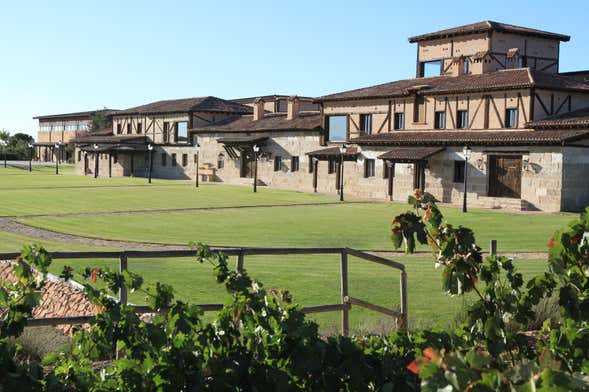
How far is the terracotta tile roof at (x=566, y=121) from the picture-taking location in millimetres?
36469

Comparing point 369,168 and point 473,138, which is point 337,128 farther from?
point 473,138

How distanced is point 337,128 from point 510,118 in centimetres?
1430

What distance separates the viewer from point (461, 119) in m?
43.0

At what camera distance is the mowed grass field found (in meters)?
14.7

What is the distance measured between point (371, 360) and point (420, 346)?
0.47 m

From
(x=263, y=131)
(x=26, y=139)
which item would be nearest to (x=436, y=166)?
(x=263, y=131)

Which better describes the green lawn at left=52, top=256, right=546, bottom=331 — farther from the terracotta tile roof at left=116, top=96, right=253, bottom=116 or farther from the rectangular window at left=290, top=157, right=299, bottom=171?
the terracotta tile roof at left=116, top=96, right=253, bottom=116

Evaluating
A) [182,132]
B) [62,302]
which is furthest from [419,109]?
[62,302]

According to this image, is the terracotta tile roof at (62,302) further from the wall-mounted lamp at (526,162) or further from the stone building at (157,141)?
the stone building at (157,141)

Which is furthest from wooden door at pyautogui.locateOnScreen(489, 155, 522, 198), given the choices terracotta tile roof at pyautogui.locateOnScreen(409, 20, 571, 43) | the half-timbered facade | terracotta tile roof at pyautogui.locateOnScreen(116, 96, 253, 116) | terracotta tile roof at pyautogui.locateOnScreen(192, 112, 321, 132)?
terracotta tile roof at pyautogui.locateOnScreen(116, 96, 253, 116)

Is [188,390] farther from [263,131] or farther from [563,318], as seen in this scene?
[263,131]

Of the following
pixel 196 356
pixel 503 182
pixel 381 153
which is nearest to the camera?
pixel 196 356

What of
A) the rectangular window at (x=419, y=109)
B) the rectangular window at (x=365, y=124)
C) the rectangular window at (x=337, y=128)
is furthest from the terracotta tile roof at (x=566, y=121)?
the rectangular window at (x=337, y=128)

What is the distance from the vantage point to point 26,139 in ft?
389
